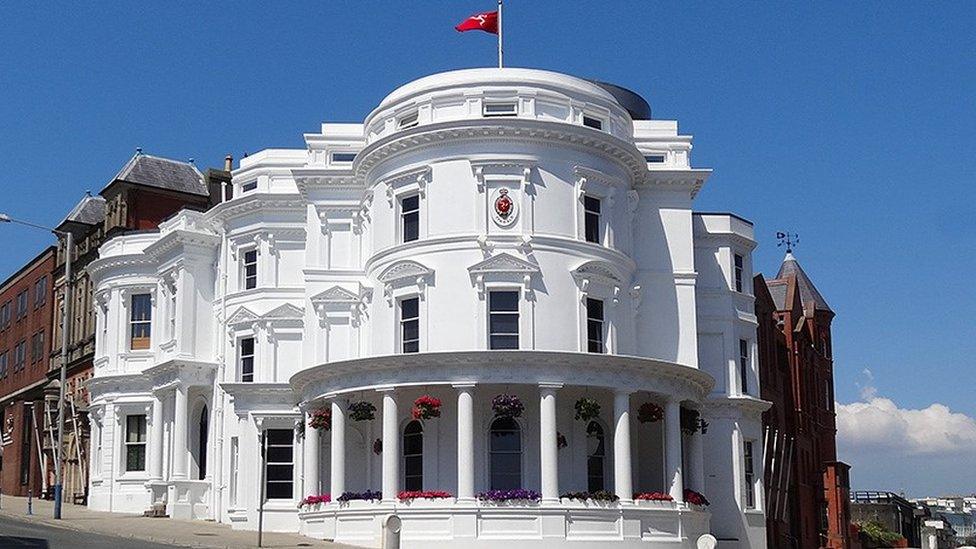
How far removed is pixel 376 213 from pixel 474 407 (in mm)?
7592

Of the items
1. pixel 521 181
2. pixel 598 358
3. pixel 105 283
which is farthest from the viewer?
pixel 105 283

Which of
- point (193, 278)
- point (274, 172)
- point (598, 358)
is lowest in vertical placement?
point (598, 358)

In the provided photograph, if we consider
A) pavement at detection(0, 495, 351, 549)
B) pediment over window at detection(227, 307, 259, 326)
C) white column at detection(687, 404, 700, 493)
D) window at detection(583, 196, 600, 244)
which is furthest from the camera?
pediment over window at detection(227, 307, 259, 326)

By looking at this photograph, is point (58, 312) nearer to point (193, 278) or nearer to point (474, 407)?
point (193, 278)

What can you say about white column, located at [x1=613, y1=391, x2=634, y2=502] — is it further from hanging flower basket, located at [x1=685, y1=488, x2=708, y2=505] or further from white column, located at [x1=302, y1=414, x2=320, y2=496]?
white column, located at [x1=302, y1=414, x2=320, y2=496]

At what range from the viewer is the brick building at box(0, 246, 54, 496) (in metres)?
62.8

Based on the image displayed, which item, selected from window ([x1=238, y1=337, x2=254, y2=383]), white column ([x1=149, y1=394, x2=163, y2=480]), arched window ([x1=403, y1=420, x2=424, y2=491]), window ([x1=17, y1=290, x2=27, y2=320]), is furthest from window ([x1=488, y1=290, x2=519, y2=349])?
window ([x1=17, y1=290, x2=27, y2=320])

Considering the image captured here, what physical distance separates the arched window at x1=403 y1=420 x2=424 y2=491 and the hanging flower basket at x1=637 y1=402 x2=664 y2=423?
6.43 metres

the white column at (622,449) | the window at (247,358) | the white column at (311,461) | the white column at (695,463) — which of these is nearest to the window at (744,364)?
the white column at (695,463)

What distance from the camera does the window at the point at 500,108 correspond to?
Answer: 40250 millimetres

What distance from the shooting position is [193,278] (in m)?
48.0

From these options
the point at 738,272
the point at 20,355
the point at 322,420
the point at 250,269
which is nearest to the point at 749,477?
the point at 738,272

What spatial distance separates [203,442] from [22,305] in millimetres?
26893

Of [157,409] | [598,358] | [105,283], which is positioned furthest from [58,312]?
[598,358]
